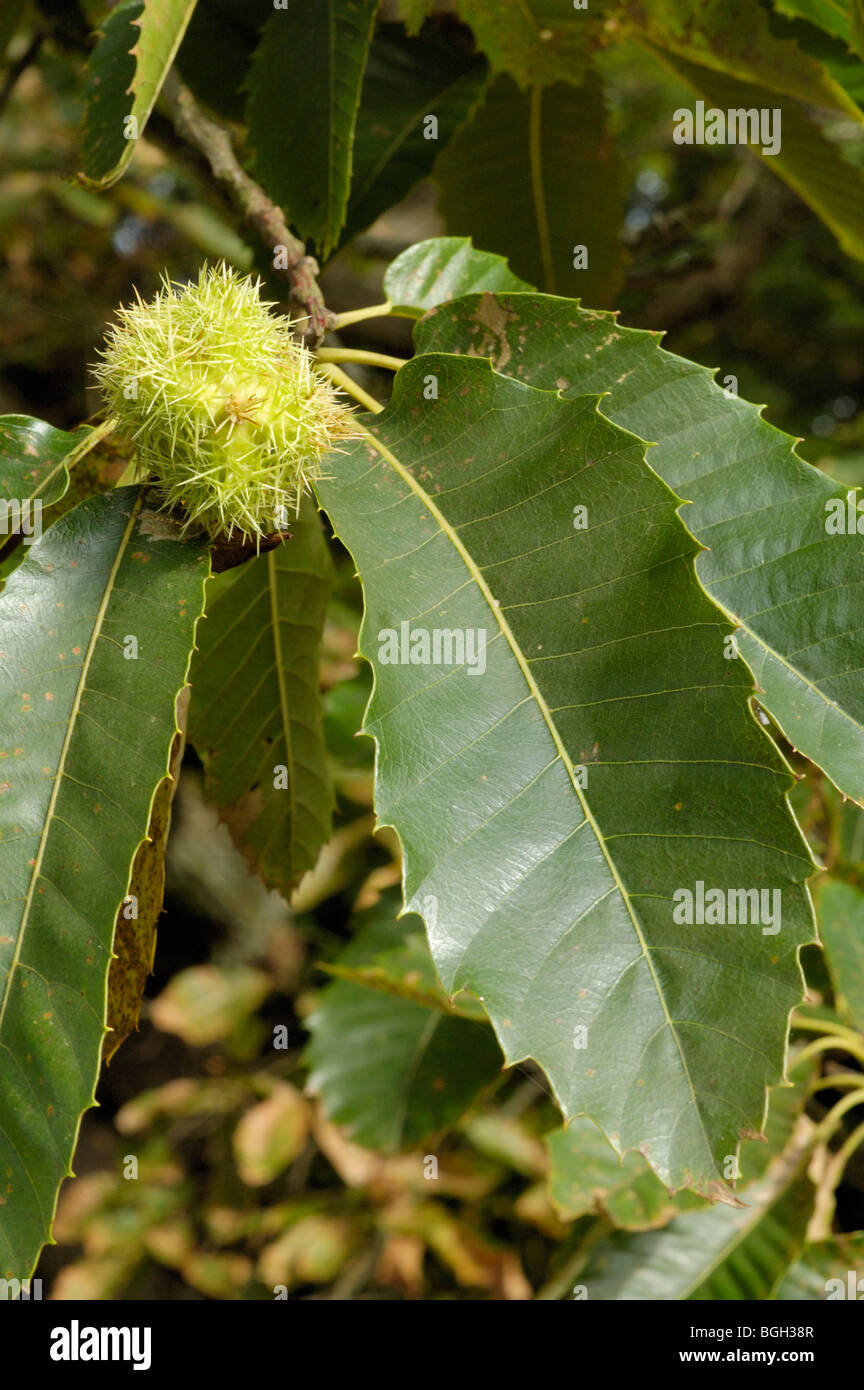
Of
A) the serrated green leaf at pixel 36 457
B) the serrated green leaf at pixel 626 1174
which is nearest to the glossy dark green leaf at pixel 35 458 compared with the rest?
the serrated green leaf at pixel 36 457

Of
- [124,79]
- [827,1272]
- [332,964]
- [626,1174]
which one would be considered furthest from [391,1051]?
[124,79]

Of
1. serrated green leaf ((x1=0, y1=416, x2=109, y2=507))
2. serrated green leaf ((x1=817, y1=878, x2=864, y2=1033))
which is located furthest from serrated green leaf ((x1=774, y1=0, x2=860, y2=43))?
serrated green leaf ((x1=817, y1=878, x2=864, y2=1033))

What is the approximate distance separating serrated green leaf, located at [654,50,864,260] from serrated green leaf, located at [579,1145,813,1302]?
1.29m

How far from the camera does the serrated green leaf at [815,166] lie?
131 centimetres

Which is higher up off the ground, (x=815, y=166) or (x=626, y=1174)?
(x=815, y=166)

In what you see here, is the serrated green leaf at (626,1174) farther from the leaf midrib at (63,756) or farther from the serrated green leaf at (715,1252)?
the leaf midrib at (63,756)

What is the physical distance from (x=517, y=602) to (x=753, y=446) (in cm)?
27

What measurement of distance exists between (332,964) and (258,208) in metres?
1.19

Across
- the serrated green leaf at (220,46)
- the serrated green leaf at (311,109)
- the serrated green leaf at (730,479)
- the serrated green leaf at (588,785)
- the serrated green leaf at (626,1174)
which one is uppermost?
the serrated green leaf at (220,46)

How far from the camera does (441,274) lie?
1.04 m

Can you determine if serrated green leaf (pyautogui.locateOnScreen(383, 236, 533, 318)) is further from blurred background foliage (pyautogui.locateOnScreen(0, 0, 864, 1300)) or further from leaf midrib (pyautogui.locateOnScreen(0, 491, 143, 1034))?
leaf midrib (pyautogui.locateOnScreen(0, 491, 143, 1034))

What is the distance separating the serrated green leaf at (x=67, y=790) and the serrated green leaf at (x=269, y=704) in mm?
288

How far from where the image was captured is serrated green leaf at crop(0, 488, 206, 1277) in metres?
0.68

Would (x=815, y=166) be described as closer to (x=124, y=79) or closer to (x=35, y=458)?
(x=124, y=79)
